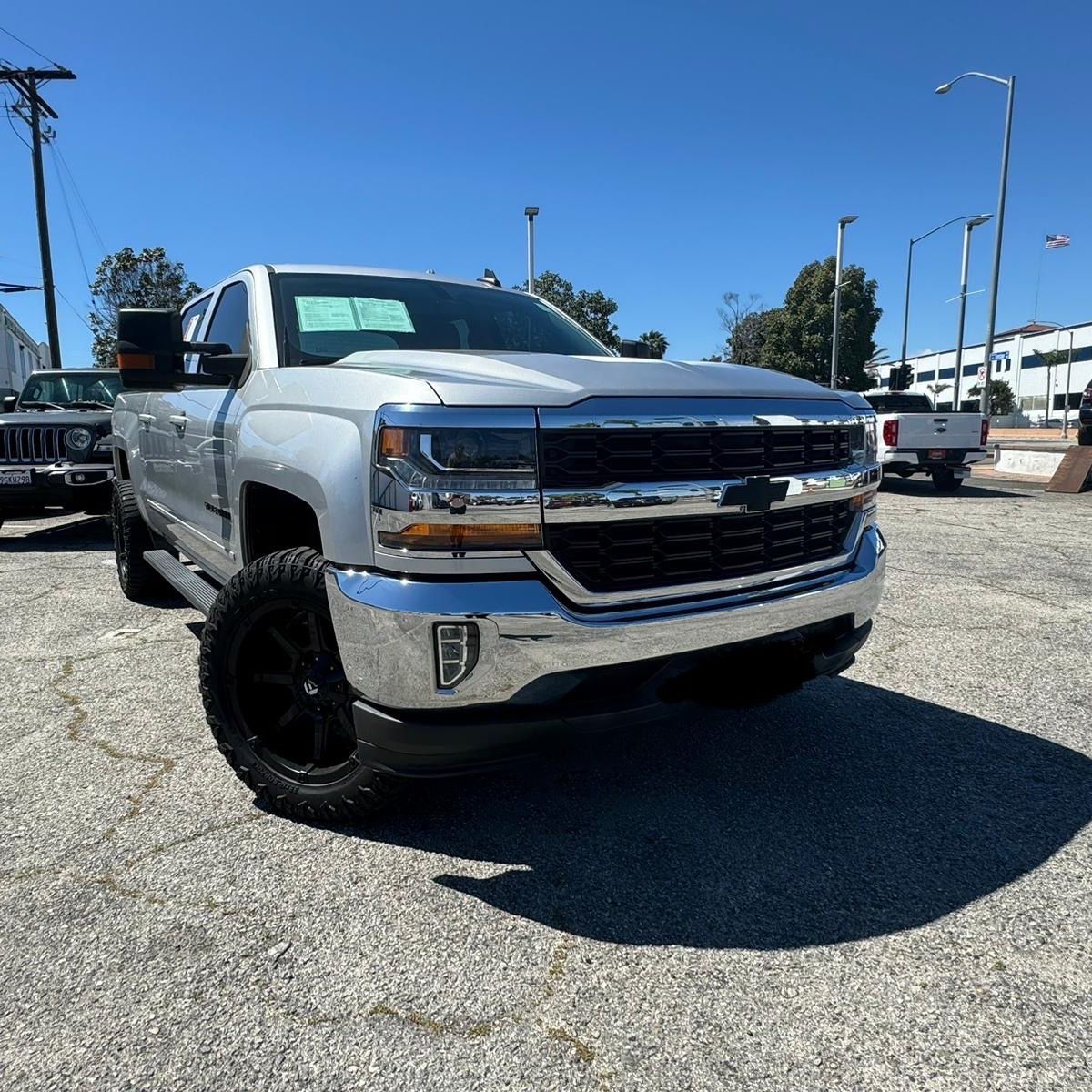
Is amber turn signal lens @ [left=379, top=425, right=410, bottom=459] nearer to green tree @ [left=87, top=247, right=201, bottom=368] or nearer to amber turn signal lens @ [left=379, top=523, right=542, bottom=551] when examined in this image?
amber turn signal lens @ [left=379, top=523, right=542, bottom=551]

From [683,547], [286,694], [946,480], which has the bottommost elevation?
[946,480]

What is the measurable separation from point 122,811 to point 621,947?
167 centimetres

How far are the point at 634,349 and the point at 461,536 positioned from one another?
2322 mm

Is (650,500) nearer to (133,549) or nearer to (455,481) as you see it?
(455,481)

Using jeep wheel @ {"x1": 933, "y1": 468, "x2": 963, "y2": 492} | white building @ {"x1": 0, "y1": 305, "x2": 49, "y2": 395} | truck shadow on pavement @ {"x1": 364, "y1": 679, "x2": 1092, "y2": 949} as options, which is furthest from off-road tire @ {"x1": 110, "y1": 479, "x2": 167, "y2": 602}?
white building @ {"x1": 0, "y1": 305, "x2": 49, "y2": 395}

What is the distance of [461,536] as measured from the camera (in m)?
1.96

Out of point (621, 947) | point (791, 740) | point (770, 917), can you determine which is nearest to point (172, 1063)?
point (621, 947)

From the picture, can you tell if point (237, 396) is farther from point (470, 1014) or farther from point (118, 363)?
point (470, 1014)

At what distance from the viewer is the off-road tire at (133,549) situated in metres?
5.19

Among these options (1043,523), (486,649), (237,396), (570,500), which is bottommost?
(1043,523)

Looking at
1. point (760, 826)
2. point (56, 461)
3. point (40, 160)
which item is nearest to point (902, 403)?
point (56, 461)

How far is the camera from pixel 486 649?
77.7 inches

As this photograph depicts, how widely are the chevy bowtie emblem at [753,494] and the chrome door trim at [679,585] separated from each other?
21 centimetres

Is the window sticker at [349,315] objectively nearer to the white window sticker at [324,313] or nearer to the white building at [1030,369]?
the white window sticker at [324,313]
